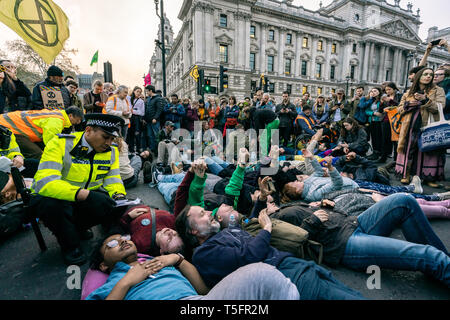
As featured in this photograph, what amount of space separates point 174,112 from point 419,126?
7098 mm

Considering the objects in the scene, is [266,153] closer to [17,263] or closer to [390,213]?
[390,213]

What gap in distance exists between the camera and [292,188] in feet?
11.3

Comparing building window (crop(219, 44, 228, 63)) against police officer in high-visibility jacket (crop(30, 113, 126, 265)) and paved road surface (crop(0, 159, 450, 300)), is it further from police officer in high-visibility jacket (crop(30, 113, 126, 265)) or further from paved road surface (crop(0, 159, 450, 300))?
paved road surface (crop(0, 159, 450, 300))

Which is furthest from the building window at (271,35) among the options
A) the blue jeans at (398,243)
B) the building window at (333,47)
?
the blue jeans at (398,243)

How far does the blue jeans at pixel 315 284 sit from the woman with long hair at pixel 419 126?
4.19 m

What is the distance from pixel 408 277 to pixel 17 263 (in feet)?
12.5

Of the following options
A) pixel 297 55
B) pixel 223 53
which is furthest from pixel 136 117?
pixel 297 55

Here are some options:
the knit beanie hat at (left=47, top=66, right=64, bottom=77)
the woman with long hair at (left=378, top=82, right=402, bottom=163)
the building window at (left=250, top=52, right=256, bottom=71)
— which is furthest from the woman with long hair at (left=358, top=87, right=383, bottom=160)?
the building window at (left=250, top=52, right=256, bottom=71)

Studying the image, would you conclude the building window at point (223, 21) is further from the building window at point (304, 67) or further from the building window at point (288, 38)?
the building window at point (304, 67)

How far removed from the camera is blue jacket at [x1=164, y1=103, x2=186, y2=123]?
8141 mm

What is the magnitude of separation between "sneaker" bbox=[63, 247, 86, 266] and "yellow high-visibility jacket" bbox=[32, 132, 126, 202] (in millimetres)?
596

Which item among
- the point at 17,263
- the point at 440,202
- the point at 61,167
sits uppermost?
the point at 61,167

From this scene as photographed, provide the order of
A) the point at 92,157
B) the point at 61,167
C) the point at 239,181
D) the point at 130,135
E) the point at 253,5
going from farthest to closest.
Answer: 1. the point at 253,5
2. the point at 130,135
3. the point at 239,181
4. the point at 92,157
5. the point at 61,167

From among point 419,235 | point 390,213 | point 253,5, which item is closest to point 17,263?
point 390,213
